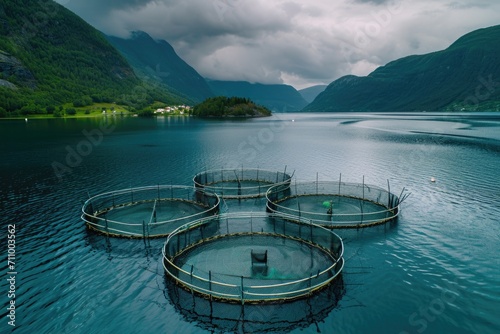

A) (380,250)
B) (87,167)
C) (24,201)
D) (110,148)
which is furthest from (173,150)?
(380,250)

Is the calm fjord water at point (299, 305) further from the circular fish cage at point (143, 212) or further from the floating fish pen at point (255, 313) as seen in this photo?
the circular fish cage at point (143, 212)

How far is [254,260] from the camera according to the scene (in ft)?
112

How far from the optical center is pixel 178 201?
56656 mm

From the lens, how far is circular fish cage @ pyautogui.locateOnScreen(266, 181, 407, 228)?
4725 cm

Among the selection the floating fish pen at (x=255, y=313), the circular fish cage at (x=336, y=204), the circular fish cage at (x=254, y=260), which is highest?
the circular fish cage at (x=336, y=204)

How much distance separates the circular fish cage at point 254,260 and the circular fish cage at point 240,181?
1731cm

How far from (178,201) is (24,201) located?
29.8m

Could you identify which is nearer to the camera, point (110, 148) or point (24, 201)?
point (24, 201)

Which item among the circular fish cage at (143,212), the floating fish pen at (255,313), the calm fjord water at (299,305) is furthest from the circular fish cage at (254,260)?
the circular fish cage at (143,212)

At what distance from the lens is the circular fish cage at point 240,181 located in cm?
6438

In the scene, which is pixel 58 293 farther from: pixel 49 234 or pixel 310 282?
pixel 310 282

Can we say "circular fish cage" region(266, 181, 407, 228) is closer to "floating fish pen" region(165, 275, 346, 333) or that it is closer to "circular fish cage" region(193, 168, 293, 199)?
"circular fish cage" region(193, 168, 293, 199)

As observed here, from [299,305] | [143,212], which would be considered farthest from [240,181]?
[299,305]

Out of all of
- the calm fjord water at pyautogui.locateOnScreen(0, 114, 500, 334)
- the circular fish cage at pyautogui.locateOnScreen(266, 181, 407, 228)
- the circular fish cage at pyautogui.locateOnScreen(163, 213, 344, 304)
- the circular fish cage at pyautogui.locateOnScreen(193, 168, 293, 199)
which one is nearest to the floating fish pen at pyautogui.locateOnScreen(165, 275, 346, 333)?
the calm fjord water at pyautogui.locateOnScreen(0, 114, 500, 334)
